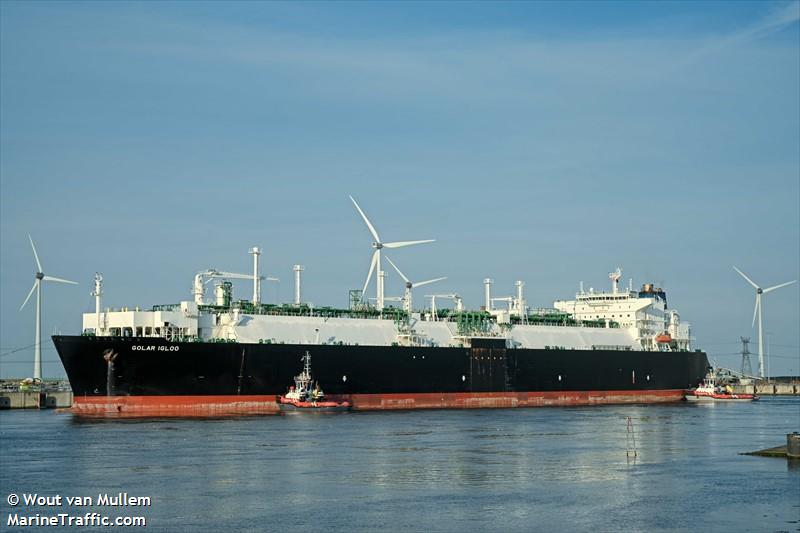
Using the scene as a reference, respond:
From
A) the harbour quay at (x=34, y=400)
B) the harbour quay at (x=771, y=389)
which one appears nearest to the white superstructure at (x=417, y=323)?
the harbour quay at (x=34, y=400)

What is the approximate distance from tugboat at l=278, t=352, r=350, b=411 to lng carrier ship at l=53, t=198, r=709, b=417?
56cm

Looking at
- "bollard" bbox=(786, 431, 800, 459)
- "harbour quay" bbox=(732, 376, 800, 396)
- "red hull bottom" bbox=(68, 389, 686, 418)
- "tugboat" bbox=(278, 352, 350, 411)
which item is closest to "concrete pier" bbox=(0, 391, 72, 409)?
"red hull bottom" bbox=(68, 389, 686, 418)

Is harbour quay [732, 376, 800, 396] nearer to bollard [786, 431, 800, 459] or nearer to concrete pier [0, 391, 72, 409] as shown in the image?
concrete pier [0, 391, 72, 409]

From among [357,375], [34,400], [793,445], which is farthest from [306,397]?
[793,445]

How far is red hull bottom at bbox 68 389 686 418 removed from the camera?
62.0 metres

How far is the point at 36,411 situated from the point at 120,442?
34092 mm

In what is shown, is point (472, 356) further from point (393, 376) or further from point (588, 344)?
point (588, 344)

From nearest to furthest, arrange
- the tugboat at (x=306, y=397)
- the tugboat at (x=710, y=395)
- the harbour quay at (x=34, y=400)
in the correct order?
the tugboat at (x=306, y=397), the harbour quay at (x=34, y=400), the tugboat at (x=710, y=395)

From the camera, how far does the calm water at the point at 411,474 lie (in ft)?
95.7

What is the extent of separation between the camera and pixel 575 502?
31.5 m

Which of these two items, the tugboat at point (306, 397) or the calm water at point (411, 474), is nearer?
the calm water at point (411, 474)

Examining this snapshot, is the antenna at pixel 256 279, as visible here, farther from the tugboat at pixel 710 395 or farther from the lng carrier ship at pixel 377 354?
the tugboat at pixel 710 395

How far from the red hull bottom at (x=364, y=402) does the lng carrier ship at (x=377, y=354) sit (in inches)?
3.5

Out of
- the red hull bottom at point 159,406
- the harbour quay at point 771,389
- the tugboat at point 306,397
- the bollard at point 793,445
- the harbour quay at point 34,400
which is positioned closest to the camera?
the bollard at point 793,445
